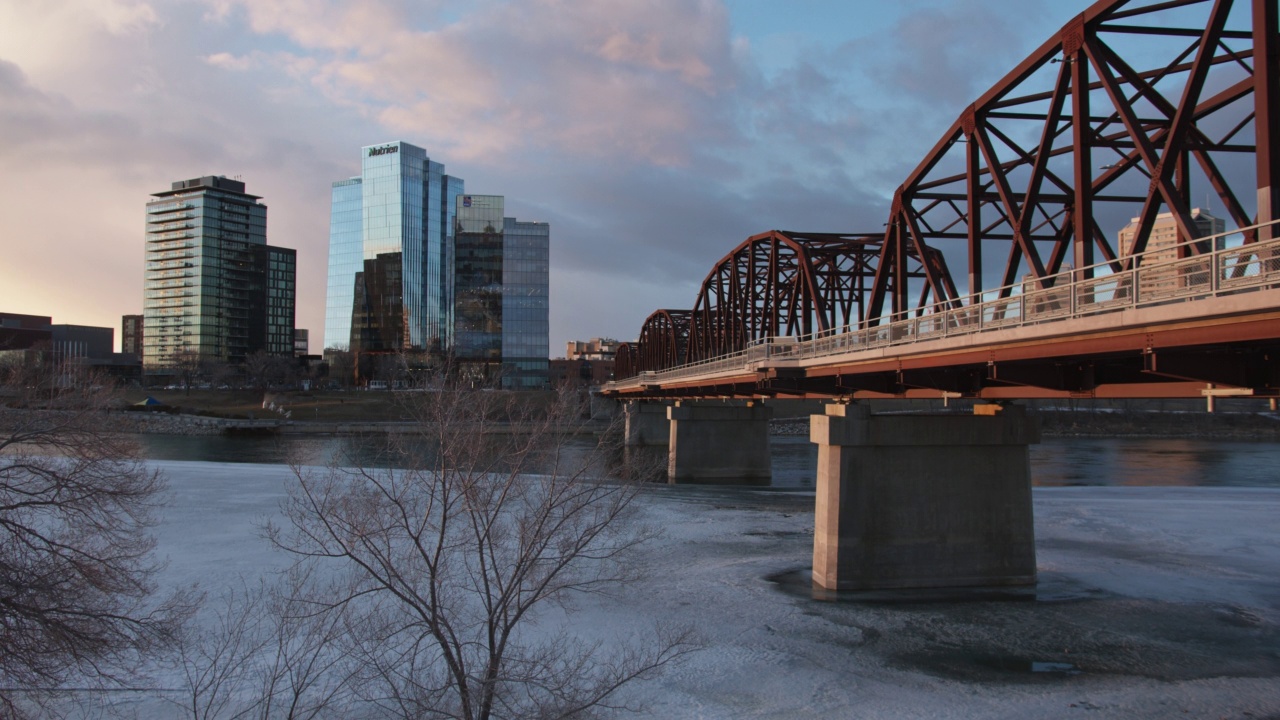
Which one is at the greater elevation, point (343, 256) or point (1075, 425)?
point (343, 256)

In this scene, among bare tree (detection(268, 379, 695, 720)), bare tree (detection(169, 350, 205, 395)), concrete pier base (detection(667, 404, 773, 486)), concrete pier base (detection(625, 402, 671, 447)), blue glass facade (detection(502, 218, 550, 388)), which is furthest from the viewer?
bare tree (detection(169, 350, 205, 395))

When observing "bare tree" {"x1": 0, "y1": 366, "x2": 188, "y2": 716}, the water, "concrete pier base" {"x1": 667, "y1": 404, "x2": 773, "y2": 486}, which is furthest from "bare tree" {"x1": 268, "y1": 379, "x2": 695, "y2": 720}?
"concrete pier base" {"x1": 667, "y1": 404, "x2": 773, "y2": 486}

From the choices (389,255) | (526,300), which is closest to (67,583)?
(526,300)

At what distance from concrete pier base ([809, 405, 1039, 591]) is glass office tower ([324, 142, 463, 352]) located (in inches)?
6008

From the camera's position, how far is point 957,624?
20672mm

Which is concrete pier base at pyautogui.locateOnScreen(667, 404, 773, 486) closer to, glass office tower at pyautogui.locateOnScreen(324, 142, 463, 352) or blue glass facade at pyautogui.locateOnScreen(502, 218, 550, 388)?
blue glass facade at pyautogui.locateOnScreen(502, 218, 550, 388)

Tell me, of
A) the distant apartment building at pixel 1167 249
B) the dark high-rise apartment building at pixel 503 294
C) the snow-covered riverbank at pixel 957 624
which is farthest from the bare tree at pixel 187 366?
the distant apartment building at pixel 1167 249

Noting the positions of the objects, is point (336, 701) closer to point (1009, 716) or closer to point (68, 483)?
point (68, 483)

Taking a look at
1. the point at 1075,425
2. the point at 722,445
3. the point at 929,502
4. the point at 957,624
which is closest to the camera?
the point at 957,624

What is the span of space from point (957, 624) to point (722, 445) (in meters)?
38.2

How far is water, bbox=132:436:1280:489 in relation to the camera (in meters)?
55.4

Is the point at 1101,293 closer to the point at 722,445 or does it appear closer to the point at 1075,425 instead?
the point at 722,445

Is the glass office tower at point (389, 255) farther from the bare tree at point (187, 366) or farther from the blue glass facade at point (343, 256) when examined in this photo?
the bare tree at point (187, 366)

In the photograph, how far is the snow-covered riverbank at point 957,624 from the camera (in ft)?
51.0
